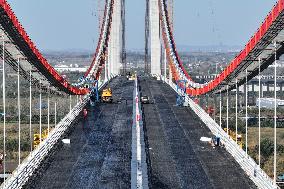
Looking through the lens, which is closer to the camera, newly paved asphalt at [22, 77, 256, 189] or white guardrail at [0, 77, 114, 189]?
white guardrail at [0, 77, 114, 189]

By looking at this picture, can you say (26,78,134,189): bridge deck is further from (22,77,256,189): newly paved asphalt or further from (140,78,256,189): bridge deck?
(140,78,256,189): bridge deck

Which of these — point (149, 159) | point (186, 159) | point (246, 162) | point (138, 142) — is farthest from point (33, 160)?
point (246, 162)

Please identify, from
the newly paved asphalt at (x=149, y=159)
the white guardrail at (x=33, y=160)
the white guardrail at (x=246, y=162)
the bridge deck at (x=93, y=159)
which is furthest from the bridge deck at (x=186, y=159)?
the white guardrail at (x=33, y=160)

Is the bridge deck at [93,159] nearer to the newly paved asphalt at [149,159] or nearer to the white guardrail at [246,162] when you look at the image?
the newly paved asphalt at [149,159]

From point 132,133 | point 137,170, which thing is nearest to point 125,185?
point 137,170

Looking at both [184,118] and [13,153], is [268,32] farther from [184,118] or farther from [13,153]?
[13,153]

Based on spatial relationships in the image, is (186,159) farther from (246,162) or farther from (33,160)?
(33,160)

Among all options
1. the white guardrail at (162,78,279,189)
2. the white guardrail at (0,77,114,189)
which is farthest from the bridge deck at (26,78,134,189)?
the white guardrail at (162,78,279,189)
